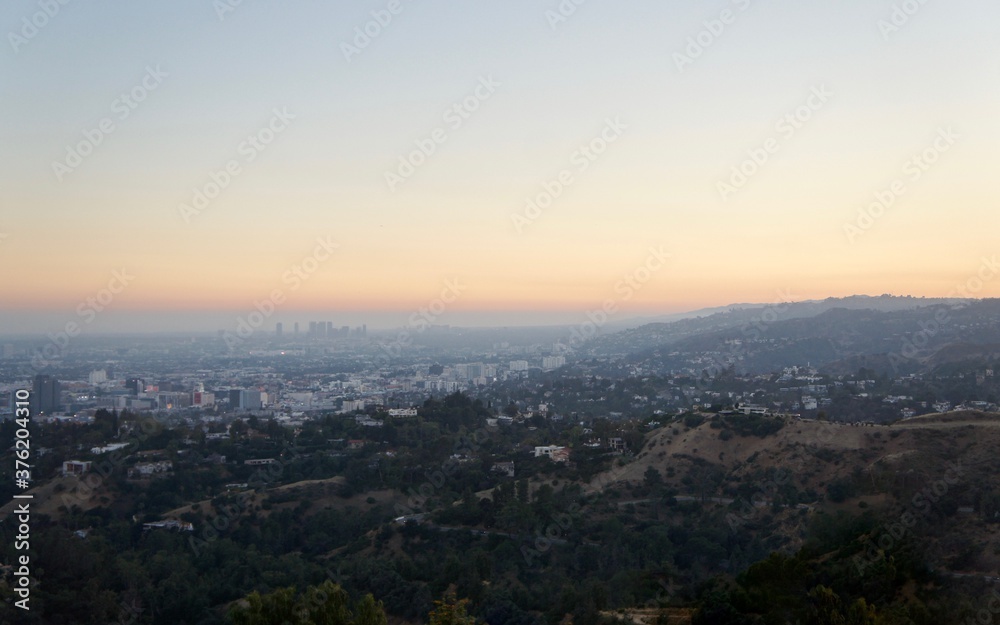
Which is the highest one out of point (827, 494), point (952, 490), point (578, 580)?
point (952, 490)

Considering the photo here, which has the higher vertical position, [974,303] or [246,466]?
[974,303]

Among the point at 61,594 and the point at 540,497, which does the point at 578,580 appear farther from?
the point at 61,594

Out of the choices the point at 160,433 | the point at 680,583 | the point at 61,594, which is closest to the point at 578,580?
the point at 680,583

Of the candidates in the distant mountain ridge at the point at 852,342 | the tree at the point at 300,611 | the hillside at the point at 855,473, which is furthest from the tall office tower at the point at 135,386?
the tree at the point at 300,611

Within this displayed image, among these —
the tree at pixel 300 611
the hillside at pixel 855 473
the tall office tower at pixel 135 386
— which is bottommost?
the tall office tower at pixel 135 386

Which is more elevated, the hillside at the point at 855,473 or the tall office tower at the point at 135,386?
the hillside at the point at 855,473

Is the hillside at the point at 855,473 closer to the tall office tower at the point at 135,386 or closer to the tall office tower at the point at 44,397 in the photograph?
the tall office tower at the point at 44,397

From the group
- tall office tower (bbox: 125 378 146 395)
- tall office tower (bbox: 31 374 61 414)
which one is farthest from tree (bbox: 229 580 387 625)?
tall office tower (bbox: 125 378 146 395)

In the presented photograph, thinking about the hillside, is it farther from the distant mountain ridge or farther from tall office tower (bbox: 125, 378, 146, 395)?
tall office tower (bbox: 125, 378, 146, 395)

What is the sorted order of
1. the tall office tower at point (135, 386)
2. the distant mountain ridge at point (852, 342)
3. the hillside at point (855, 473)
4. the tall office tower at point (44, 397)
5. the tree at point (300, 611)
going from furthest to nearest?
the tall office tower at point (135, 386), the distant mountain ridge at point (852, 342), the tall office tower at point (44, 397), the hillside at point (855, 473), the tree at point (300, 611)
